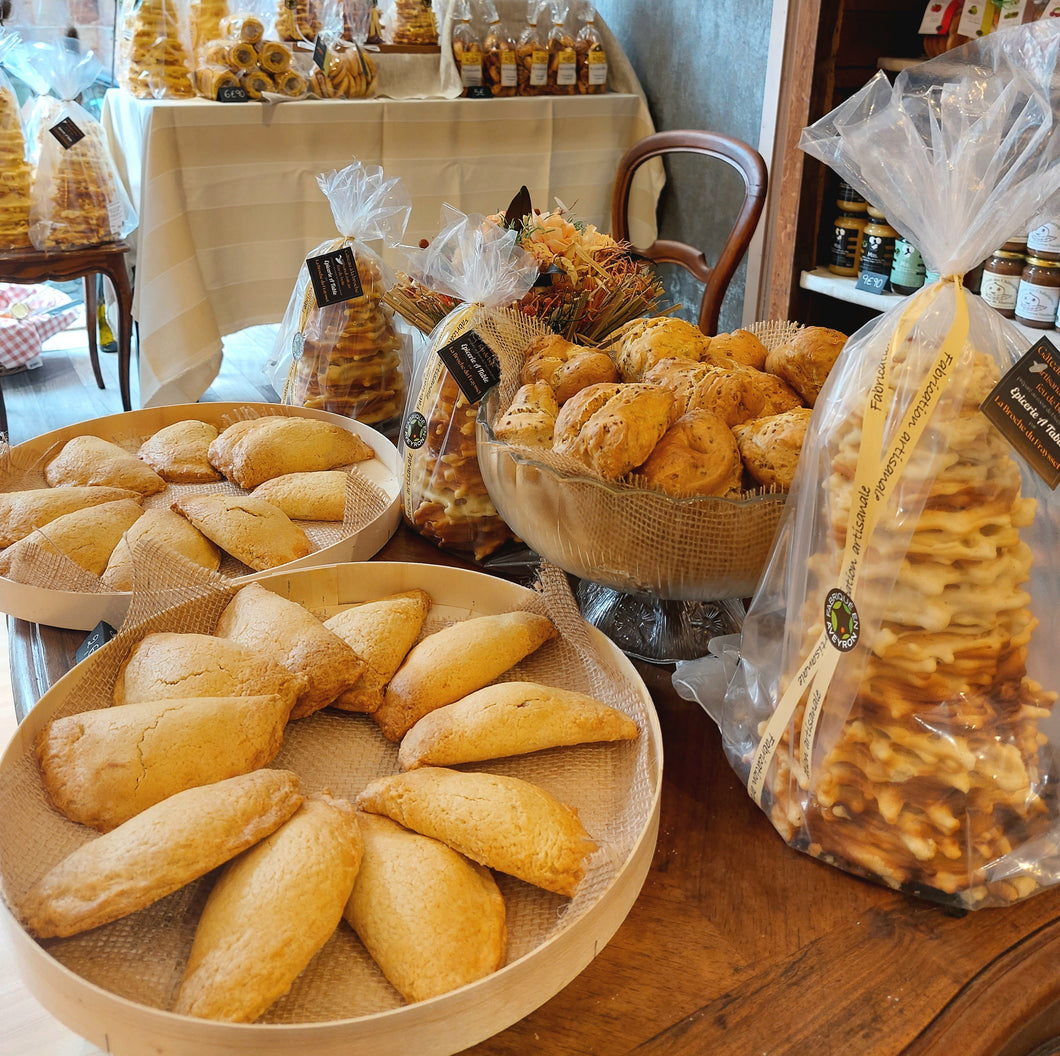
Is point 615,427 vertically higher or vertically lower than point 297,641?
higher

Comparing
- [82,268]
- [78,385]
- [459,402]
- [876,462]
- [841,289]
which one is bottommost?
[78,385]

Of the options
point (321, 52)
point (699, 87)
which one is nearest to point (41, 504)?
point (321, 52)

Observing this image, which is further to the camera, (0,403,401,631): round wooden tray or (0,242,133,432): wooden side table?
(0,242,133,432): wooden side table

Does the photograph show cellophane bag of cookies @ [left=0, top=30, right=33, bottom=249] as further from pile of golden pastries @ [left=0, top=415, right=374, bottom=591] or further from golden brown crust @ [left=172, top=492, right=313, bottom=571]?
golden brown crust @ [left=172, top=492, right=313, bottom=571]

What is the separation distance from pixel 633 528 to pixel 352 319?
0.68 m

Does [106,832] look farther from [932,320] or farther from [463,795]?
[932,320]

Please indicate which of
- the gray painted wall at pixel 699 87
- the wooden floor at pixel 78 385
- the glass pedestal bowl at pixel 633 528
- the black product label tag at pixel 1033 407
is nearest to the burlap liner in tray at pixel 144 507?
the glass pedestal bowl at pixel 633 528

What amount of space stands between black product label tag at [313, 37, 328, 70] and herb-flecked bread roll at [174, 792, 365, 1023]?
2806mm

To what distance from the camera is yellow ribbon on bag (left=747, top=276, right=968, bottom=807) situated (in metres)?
0.51

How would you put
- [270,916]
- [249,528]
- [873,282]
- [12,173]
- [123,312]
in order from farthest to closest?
[123,312]
[12,173]
[873,282]
[249,528]
[270,916]

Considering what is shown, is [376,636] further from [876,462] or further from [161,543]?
[876,462]

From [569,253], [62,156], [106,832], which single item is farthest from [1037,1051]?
[62,156]

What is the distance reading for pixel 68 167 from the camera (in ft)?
8.71

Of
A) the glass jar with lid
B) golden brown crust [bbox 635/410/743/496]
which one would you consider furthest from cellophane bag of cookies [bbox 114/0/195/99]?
golden brown crust [bbox 635/410/743/496]
